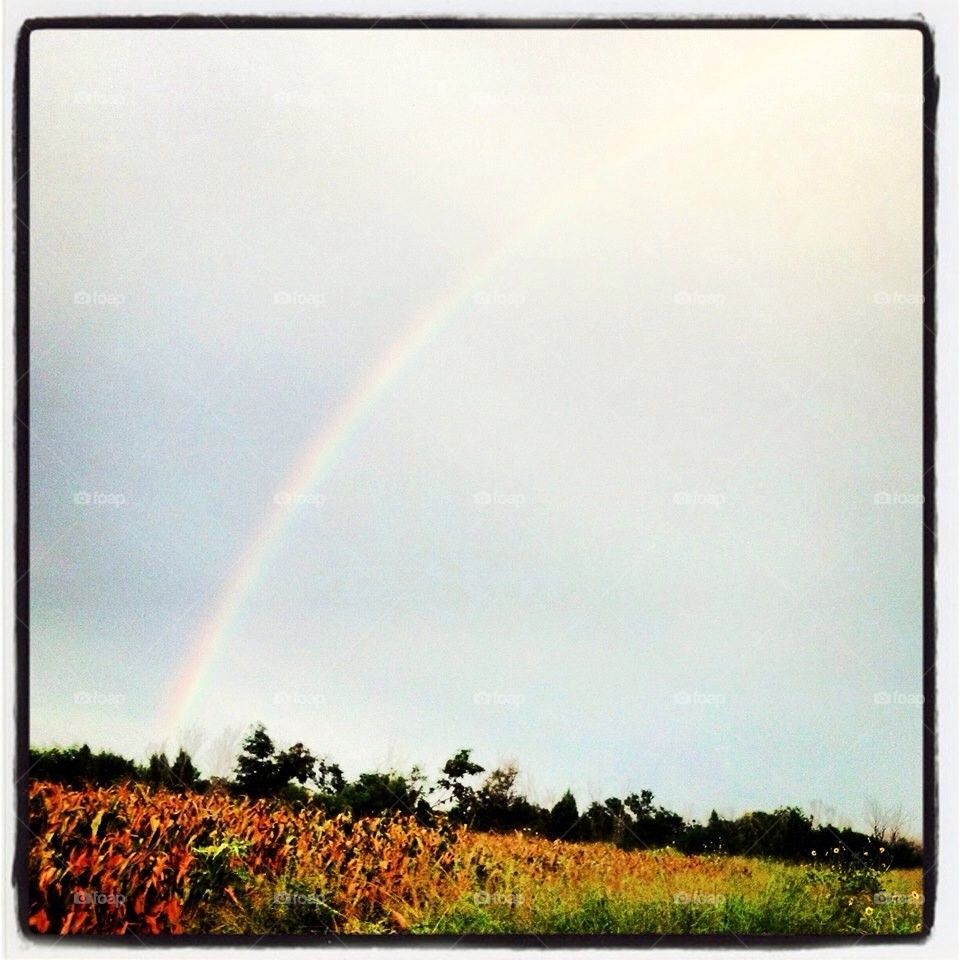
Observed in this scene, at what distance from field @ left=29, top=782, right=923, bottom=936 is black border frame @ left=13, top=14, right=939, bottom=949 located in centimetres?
6

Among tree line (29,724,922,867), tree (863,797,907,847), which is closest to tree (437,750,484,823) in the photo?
tree line (29,724,922,867)

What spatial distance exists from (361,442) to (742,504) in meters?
1.97

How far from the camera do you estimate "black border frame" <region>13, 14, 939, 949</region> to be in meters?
4.65

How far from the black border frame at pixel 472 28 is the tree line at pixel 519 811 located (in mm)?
423

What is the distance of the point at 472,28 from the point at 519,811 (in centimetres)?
400

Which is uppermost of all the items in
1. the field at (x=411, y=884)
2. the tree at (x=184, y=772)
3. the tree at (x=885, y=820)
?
the tree at (x=184, y=772)

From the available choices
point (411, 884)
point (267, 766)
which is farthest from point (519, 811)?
point (267, 766)

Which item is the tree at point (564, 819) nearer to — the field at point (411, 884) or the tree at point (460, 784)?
the field at point (411, 884)

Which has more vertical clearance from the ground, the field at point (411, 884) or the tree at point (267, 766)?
the tree at point (267, 766)

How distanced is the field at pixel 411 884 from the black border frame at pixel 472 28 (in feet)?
0.20

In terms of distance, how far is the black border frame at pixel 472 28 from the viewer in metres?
4.65

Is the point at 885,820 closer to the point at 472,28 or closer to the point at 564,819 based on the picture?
the point at 564,819

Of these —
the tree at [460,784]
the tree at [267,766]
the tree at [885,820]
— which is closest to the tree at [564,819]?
the tree at [460,784]

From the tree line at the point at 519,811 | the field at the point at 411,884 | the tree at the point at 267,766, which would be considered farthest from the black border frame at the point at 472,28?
the tree at the point at 267,766
